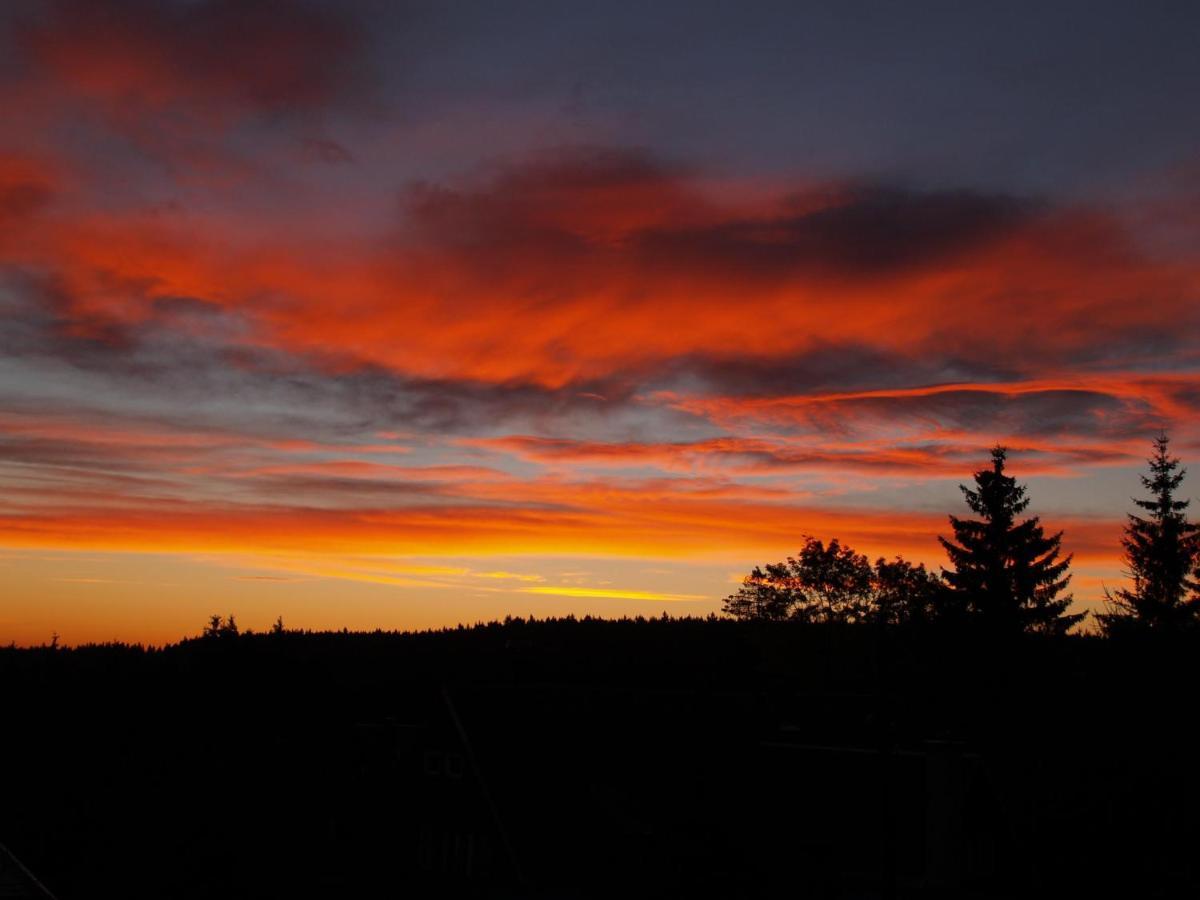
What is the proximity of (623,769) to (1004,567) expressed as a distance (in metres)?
47.8

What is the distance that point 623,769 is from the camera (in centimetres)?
5506

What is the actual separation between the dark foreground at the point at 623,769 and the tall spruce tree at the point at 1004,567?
2404 mm

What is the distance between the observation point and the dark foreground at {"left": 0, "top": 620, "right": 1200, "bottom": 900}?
159 ft

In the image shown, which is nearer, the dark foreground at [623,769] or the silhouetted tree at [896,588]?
the dark foreground at [623,769]

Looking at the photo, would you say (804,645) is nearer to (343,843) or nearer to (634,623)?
(634,623)

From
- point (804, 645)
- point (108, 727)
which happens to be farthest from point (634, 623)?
point (108, 727)

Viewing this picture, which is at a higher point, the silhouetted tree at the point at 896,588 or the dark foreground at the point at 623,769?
the silhouetted tree at the point at 896,588

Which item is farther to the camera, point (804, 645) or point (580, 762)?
point (804, 645)

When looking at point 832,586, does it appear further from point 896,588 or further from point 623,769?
point 623,769

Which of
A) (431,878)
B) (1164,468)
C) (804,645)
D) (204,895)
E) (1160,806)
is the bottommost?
(204,895)

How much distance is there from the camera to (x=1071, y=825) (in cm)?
6675

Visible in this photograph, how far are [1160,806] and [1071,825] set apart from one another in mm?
5271

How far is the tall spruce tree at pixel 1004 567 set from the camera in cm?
8938

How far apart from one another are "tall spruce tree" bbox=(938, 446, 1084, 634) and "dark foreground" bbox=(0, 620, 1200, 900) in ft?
7.89
